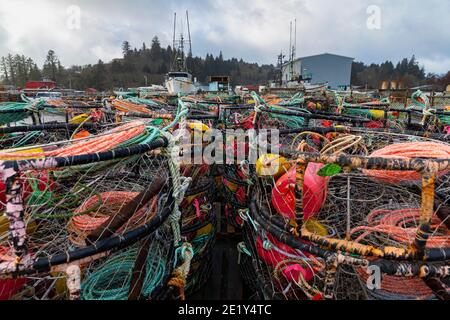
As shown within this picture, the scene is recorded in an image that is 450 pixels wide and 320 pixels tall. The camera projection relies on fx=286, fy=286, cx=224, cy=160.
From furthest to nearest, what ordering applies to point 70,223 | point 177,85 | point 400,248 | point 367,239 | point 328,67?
point 328,67 → point 177,85 → point 70,223 → point 367,239 → point 400,248

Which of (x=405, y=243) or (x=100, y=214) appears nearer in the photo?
(x=405, y=243)

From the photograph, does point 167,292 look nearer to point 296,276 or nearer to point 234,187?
point 296,276

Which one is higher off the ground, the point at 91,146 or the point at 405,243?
the point at 91,146

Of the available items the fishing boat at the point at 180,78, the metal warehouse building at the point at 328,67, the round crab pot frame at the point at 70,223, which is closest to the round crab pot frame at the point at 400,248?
the round crab pot frame at the point at 70,223

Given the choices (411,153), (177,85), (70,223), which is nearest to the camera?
(411,153)

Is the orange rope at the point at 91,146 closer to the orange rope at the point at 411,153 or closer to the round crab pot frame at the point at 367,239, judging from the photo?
the round crab pot frame at the point at 367,239

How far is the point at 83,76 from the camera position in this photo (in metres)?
55.4

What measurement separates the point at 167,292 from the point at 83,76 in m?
62.4

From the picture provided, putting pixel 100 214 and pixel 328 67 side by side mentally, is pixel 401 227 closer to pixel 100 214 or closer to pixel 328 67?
pixel 100 214

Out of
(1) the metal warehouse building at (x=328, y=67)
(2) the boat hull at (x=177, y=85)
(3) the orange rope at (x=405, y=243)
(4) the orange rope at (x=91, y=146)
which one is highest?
(1) the metal warehouse building at (x=328, y=67)

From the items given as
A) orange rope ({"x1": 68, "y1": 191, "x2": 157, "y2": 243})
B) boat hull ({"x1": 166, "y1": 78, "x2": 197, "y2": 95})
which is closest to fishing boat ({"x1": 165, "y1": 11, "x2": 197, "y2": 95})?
boat hull ({"x1": 166, "y1": 78, "x2": 197, "y2": 95})

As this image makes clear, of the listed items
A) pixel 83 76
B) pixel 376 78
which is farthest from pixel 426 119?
pixel 376 78

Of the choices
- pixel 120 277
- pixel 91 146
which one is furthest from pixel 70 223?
pixel 91 146

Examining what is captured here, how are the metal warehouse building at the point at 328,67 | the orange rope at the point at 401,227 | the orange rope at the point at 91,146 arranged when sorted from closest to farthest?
the orange rope at the point at 91,146
the orange rope at the point at 401,227
the metal warehouse building at the point at 328,67
